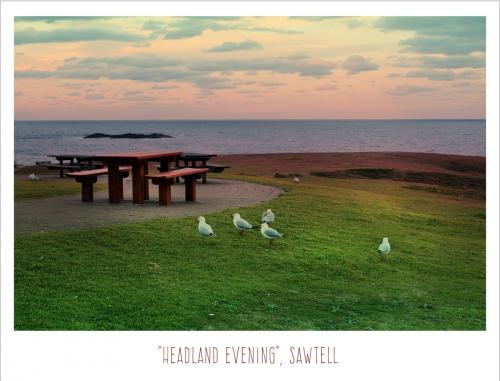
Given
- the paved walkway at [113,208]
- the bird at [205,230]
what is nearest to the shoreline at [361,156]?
the paved walkway at [113,208]

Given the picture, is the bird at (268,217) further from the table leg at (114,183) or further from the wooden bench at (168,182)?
the table leg at (114,183)

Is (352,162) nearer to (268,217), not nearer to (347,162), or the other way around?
(347,162)

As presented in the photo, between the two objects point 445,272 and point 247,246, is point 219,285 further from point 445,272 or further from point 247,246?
point 445,272

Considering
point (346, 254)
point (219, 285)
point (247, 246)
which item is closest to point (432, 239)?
point (346, 254)

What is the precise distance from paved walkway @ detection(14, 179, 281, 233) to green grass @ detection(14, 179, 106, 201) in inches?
21.3

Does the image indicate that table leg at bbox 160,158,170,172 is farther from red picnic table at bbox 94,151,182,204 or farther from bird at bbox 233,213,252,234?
bird at bbox 233,213,252,234

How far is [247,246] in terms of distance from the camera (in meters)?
11.1

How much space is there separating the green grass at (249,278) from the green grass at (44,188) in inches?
172

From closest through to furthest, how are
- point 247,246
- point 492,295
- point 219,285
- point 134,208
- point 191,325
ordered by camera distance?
point 191,325 → point 219,285 → point 492,295 → point 247,246 → point 134,208

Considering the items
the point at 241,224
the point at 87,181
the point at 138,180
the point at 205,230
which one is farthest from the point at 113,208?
the point at 241,224

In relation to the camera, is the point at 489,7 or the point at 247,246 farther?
the point at 247,246

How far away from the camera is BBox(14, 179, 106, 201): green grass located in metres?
14.6
